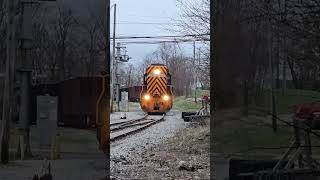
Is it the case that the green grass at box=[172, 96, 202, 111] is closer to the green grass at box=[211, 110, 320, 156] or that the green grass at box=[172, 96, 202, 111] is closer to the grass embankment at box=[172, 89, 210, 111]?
the grass embankment at box=[172, 89, 210, 111]

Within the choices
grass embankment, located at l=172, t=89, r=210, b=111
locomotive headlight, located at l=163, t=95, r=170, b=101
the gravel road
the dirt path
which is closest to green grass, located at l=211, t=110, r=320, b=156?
the dirt path

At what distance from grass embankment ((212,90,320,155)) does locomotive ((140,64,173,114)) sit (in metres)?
2.54

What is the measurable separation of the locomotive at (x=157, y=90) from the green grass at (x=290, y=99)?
2.99 metres

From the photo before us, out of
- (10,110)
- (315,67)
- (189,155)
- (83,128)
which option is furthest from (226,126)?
(189,155)

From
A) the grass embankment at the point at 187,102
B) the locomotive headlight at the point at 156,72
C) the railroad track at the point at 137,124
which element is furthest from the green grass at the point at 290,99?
the railroad track at the point at 137,124

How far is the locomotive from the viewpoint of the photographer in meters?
7.36

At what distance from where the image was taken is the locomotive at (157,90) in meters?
7.36

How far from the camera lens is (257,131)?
4.51 metres

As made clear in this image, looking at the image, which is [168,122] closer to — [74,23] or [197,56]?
[197,56]

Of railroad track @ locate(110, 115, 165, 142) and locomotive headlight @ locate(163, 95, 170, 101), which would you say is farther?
railroad track @ locate(110, 115, 165, 142)

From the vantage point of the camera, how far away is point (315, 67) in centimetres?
395

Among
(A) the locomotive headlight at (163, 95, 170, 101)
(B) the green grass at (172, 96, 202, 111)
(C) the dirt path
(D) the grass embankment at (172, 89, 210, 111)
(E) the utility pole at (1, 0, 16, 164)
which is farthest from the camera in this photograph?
(B) the green grass at (172, 96, 202, 111)

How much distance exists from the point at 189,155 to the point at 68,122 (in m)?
5.29

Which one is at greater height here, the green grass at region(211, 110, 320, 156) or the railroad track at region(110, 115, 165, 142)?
the green grass at region(211, 110, 320, 156)
